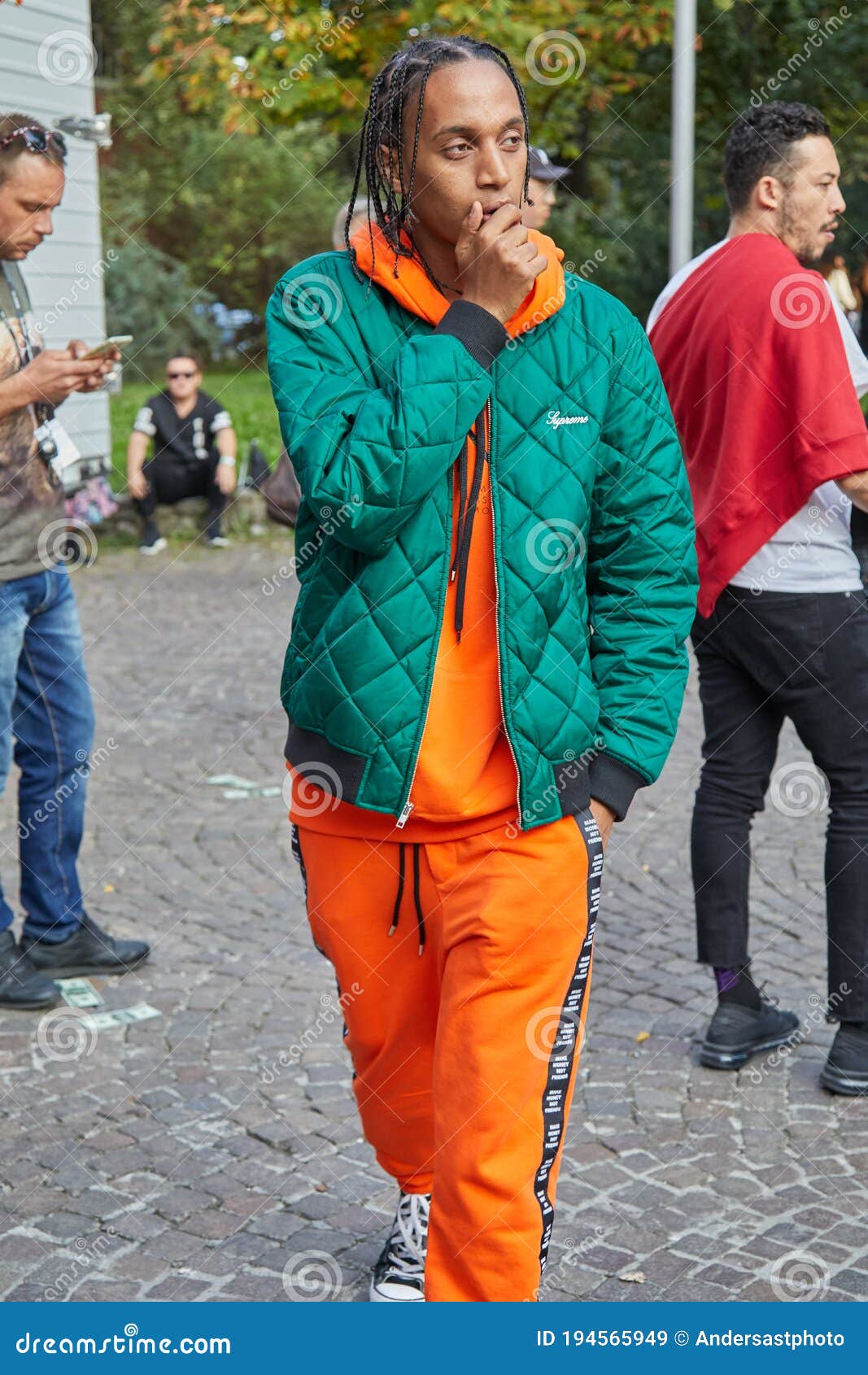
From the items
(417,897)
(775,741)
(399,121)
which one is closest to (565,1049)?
(417,897)

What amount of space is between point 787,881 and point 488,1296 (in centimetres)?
336

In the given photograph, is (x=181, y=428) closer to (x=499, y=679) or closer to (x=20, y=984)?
(x=20, y=984)

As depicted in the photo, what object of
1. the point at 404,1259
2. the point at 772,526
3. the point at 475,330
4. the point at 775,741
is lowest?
the point at 404,1259

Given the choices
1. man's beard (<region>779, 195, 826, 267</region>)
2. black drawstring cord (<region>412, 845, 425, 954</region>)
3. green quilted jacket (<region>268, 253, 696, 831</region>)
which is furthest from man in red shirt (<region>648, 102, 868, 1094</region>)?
black drawstring cord (<region>412, 845, 425, 954</region>)

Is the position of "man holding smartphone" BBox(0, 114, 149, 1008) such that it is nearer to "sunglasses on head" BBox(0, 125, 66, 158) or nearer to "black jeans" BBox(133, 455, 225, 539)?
"sunglasses on head" BBox(0, 125, 66, 158)

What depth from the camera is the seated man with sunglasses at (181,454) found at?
1335 centimetres

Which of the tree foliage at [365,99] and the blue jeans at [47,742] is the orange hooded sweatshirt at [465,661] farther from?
the tree foliage at [365,99]

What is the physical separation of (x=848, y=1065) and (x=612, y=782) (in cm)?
180

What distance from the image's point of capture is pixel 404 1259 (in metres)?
3.00

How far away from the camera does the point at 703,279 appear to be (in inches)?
154

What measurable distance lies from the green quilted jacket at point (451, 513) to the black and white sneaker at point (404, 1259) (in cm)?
90

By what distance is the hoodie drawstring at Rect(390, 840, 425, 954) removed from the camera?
2.44 metres

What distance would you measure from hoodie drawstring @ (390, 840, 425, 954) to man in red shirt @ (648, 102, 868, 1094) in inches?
65.9
